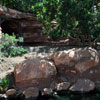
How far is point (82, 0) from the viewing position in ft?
23.7

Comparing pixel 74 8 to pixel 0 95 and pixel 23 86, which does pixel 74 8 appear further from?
pixel 0 95

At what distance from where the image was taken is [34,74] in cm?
613

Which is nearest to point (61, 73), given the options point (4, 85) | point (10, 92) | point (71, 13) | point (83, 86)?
point (83, 86)

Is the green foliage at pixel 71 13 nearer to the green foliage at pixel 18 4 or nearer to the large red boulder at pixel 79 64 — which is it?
the large red boulder at pixel 79 64

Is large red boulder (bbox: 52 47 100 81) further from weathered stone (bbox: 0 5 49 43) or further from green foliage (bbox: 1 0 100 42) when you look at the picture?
weathered stone (bbox: 0 5 49 43)

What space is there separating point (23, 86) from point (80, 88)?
207 cm

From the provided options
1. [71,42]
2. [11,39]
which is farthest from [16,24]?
[11,39]

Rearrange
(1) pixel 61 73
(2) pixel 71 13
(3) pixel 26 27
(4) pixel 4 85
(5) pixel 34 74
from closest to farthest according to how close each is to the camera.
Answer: (4) pixel 4 85
(5) pixel 34 74
(1) pixel 61 73
(2) pixel 71 13
(3) pixel 26 27

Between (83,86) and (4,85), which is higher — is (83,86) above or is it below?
below

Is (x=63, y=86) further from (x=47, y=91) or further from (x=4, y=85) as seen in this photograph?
(x=4, y=85)

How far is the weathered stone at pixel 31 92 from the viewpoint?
5584 mm

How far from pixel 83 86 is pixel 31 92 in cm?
185

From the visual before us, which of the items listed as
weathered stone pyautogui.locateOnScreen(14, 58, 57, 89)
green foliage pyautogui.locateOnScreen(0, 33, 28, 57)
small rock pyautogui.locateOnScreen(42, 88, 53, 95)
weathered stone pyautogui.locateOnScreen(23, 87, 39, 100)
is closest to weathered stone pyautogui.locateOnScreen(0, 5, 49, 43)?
weathered stone pyautogui.locateOnScreen(14, 58, 57, 89)

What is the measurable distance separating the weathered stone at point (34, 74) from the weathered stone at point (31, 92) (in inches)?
12.4
